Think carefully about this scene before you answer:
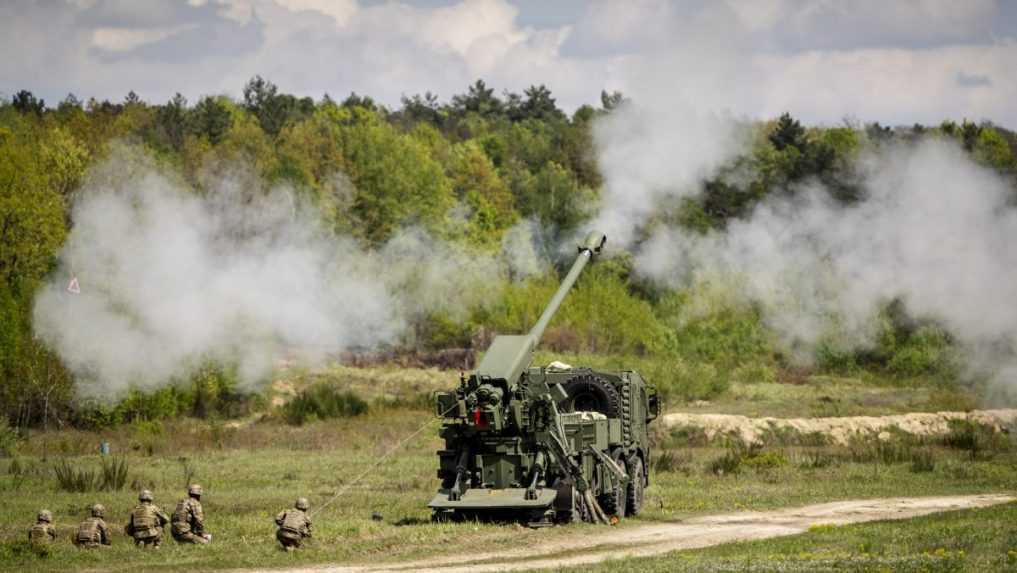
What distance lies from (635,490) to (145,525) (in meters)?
11.0

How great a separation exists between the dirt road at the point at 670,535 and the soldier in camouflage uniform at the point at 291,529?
1.38m

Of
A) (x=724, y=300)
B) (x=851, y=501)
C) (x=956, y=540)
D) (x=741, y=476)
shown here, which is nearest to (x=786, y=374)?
(x=724, y=300)

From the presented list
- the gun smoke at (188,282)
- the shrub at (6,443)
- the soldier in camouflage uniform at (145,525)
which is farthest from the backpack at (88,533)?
Result: the gun smoke at (188,282)

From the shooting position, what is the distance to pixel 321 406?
5600 centimetres

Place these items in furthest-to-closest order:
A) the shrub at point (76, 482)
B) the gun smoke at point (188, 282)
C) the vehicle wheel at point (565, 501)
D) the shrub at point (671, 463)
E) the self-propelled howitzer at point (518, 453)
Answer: the gun smoke at point (188, 282) → the shrub at point (671, 463) → the shrub at point (76, 482) → the vehicle wheel at point (565, 501) → the self-propelled howitzer at point (518, 453)

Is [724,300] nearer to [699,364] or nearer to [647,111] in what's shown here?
[699,364]

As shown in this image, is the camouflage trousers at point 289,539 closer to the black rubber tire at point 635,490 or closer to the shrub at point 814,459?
the black rubber tire at point 635,490

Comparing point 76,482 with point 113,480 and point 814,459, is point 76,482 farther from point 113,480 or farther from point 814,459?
point 814,459

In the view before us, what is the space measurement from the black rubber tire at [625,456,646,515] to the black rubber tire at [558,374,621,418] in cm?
124

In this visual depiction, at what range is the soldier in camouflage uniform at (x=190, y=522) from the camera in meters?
27.0

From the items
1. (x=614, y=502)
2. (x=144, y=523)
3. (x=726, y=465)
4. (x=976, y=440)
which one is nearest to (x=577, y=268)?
(x=614, y=502)

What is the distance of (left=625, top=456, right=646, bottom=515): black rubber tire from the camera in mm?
32719

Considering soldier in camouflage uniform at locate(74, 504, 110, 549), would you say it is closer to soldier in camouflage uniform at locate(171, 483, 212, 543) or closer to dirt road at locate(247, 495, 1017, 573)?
soldier in camouflage uniform at locate(171, 483, 212, 543)

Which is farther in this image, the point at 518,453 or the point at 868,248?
the point at 868,248
